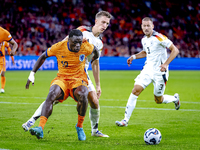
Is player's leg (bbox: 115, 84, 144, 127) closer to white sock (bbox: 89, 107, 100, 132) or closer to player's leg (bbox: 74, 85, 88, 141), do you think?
white sock (bbox: 89, 107, 100, 132)

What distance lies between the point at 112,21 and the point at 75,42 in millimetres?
25861

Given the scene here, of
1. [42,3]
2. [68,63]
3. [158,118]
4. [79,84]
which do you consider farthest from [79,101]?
[42,3]

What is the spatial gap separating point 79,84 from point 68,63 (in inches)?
15.0

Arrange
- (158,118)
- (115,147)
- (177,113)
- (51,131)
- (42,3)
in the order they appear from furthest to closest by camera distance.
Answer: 1. (42,3)
2. (177,113)
3. (158,118)
4. (51,131)
5. (115,147)

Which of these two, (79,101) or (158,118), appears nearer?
(79,101)

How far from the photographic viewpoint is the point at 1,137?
471 centimetres

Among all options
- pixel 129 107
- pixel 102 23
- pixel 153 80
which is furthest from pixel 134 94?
pixel 102 23

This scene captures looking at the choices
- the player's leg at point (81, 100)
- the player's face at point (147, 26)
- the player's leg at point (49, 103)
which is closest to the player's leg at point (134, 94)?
the player's face at point (147, 26)

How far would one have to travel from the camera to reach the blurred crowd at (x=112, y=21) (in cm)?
2634

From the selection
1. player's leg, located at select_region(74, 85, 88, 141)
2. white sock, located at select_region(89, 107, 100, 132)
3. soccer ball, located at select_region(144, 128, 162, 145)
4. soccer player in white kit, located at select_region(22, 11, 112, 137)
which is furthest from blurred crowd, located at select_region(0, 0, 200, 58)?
soccer ball, located at select_region(144, 128, 162, 145)

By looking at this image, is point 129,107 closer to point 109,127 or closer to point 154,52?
point 109,127

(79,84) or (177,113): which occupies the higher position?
(79,84)

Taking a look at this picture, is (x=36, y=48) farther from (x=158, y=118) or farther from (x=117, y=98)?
(x=158, y=118)

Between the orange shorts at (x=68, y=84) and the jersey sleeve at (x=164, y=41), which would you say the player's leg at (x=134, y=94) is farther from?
the orange shorts at (x=68, y=84)
